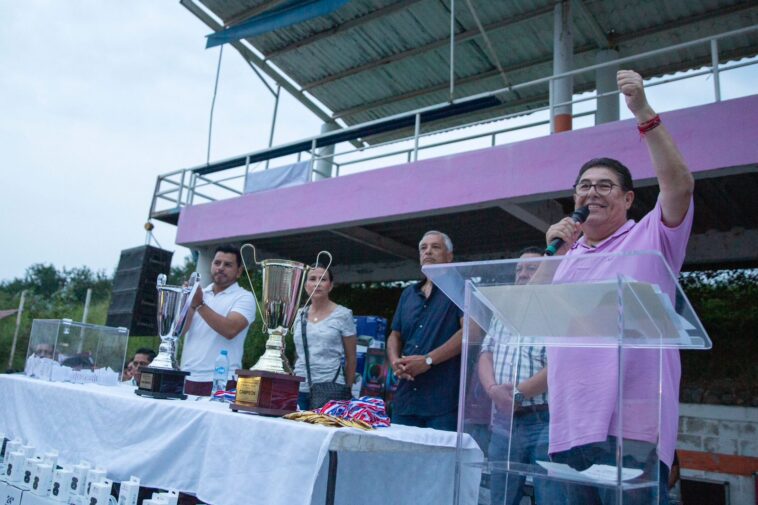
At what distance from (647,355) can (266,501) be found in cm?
93

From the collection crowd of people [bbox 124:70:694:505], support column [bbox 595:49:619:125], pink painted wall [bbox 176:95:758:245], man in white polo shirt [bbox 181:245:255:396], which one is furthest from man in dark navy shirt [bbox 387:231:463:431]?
support column [bbox 595:49:619:125]

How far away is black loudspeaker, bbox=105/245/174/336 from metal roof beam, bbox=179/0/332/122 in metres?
3.20

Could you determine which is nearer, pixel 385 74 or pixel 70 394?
pixel 70 394

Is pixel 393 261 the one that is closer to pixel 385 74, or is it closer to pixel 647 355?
pixel 385 74

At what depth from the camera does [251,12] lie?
8062 mm

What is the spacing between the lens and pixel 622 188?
4.84ft

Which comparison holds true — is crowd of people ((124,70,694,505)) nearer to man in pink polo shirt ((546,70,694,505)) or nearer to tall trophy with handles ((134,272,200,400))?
man in pink polo shirt ((546,70,694,505))

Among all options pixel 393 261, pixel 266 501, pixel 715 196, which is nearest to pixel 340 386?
pixel 266 501

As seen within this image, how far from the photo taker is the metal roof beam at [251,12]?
25.9ft

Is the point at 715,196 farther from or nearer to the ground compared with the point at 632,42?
nearer to the ground

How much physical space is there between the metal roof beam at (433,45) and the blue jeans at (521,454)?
24.5ft

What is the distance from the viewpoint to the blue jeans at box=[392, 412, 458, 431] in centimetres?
256

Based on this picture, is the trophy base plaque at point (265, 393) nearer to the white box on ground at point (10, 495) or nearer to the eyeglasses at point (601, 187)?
the white box on ground at point (10, 495)

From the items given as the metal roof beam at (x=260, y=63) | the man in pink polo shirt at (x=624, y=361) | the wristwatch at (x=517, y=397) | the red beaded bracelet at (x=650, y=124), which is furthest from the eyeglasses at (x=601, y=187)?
the metal roof beam at (x=260, y=63)
